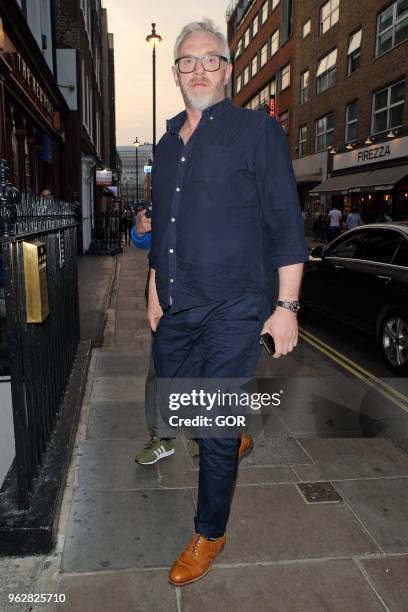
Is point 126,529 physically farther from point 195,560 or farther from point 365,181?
point 365,181

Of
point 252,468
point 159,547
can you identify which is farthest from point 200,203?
point 252,468

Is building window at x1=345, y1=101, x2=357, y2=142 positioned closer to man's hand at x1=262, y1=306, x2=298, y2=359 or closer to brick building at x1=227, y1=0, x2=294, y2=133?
brick building at x1=227, y1=0, x2=294, y2=133

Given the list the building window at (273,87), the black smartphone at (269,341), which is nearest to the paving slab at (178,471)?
the black smartphone at (269,341)

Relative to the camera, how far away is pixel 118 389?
489cm

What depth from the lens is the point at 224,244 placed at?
230cm

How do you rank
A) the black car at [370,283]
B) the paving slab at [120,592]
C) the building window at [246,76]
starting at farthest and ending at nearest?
the building window at [246,76] < the black car at [370,283] < the paving slab at [120,592]

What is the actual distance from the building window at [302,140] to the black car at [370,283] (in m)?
28.2

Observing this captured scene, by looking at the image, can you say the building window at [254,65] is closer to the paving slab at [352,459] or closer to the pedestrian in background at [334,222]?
the pedestrian in background at [334,222]

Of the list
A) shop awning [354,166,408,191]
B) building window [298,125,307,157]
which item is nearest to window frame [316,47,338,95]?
building window [298,125,307,157]

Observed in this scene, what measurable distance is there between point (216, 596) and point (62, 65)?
61.1 feet

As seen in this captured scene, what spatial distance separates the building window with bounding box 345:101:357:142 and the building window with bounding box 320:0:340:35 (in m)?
5.05

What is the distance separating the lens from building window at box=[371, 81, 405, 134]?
22.4m

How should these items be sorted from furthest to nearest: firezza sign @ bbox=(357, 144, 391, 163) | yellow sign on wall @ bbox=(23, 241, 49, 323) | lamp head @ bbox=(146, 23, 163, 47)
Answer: lamp head @ bbox=(146, 23, 163, 47) < firezza sign @ bbox=(357, 144, 391, 163) < yellow sign on wall @ bbox=(23, 241, 49, 323)

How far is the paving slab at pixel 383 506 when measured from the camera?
270cm
